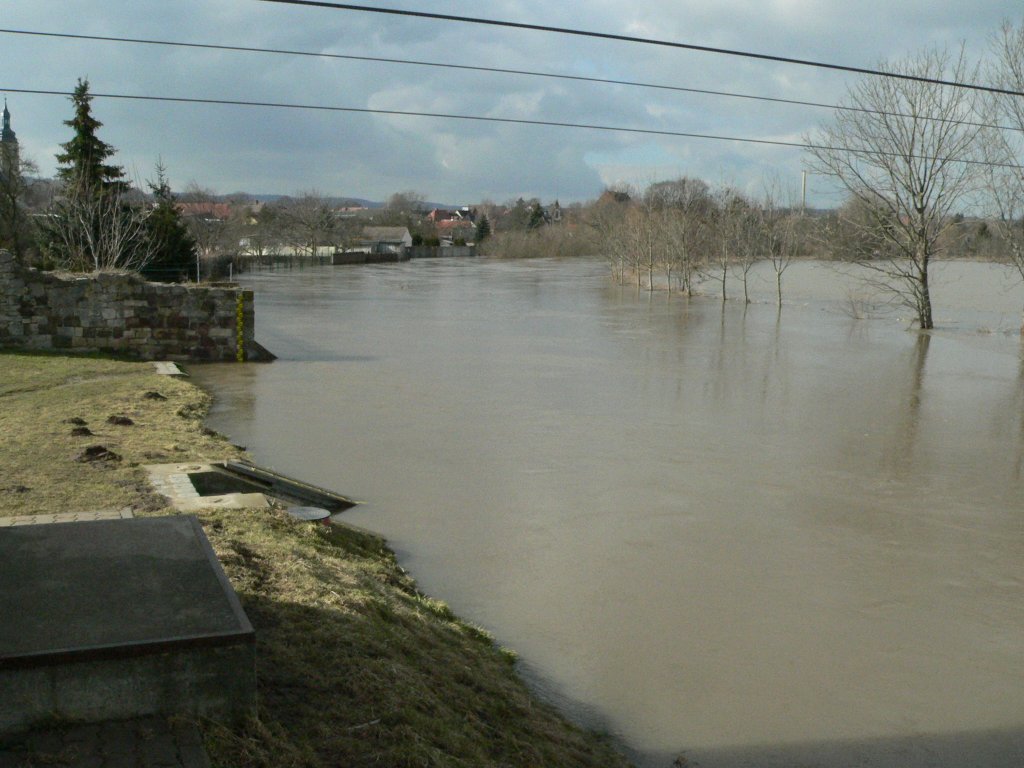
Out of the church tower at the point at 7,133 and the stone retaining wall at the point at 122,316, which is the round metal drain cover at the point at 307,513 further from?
the church tower at the point at 7,133

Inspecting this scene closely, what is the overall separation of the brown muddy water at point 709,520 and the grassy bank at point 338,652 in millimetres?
631

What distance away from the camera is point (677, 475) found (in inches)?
487

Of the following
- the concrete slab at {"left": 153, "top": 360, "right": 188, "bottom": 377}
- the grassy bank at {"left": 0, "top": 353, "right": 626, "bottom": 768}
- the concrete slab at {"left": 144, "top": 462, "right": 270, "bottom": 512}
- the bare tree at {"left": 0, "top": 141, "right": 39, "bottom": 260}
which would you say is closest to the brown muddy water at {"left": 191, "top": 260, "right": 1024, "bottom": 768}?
the concrete slab at {"left": 153, "top": 360, "right": 188, "bottom": 377}

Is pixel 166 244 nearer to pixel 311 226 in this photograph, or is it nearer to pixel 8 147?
pixel 8 147

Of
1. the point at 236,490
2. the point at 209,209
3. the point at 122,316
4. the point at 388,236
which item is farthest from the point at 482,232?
the point at 236,490

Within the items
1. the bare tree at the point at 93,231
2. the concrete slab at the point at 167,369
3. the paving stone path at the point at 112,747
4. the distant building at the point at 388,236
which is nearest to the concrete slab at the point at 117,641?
the paving stone path at the point at 112,747

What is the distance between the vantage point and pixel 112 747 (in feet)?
11.8

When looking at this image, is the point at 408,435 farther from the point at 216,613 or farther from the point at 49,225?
the point at 49,225

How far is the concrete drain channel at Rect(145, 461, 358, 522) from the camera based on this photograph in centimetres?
856

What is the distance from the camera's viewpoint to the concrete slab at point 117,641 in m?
3.67

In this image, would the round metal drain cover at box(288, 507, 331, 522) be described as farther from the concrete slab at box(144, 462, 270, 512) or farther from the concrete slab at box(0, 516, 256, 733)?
the concrete slab at box(0, 516, 256, 733)

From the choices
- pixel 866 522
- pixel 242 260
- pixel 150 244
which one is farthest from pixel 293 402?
pixel 242 260

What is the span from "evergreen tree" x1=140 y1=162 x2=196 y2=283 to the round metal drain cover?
29532mm

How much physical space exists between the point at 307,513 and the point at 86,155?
31289 millimetres
